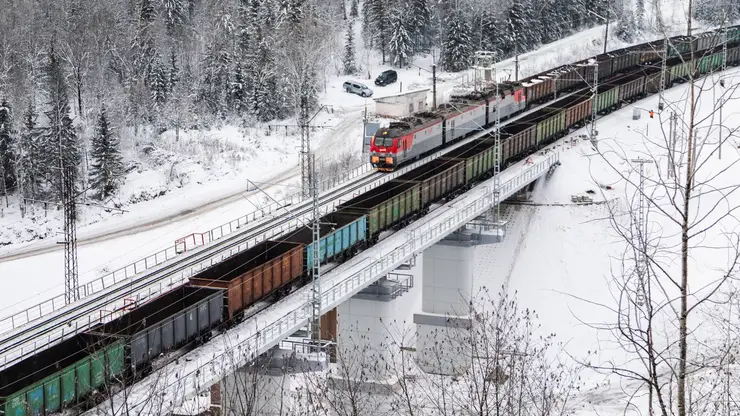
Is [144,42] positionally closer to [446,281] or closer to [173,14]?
[173,14]

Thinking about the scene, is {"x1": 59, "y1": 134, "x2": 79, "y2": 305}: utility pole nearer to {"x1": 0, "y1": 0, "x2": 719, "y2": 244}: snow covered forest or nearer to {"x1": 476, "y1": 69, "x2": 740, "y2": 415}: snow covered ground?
{"x1": 0, "y1": 0, "x2": 719, "y2": 244}: snow covered forest

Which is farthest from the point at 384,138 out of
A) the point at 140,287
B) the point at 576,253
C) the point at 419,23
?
the point at 419,23

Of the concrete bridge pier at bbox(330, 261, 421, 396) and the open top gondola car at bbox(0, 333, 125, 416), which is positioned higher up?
the open top gondola car at bbox(0, 333, 125, 416)

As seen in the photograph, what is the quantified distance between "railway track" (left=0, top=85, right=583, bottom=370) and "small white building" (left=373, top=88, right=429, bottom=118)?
26.7 m

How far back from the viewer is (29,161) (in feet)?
239

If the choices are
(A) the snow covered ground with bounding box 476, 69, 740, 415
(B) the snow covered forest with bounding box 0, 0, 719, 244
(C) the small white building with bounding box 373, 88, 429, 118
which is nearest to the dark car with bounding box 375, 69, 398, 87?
(B) the snow covered forest with bounding box 0, 0, 719, 244

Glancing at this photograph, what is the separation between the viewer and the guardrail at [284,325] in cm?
2733

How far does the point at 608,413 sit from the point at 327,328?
50.3 ft

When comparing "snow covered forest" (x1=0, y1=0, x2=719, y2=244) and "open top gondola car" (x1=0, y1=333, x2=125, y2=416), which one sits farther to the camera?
"snow covered forest" (x1=0, y1=0, x2=719, y2=244)

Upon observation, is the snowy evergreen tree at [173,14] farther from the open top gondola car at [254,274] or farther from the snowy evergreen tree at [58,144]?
the open top gondola car at [254,274]

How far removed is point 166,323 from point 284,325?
17.1ft

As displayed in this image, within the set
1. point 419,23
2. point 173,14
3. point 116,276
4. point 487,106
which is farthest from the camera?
point 419,23

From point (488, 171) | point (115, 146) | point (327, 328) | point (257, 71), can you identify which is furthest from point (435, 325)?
point (257, 71)

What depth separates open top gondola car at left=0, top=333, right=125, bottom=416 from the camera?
2511 centimetres
